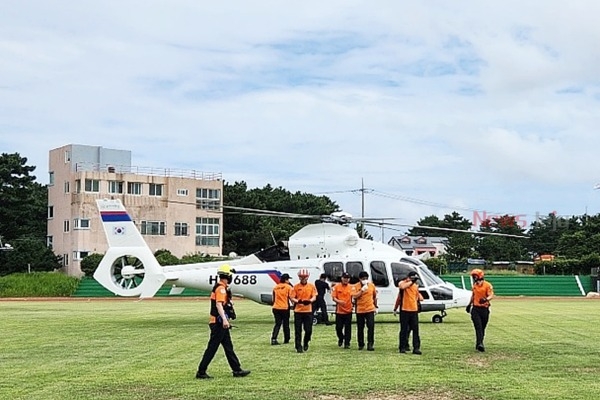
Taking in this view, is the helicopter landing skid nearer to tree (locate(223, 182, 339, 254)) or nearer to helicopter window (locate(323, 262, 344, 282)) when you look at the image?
helicopter window (locate(323, 262, 344, 282))

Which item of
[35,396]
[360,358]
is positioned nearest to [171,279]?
[360,358]

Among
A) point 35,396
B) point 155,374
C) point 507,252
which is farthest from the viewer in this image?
point 507,252

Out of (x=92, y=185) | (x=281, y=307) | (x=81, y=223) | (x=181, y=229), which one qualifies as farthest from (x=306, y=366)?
(x=181, y=229)

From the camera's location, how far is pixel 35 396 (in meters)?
11.7

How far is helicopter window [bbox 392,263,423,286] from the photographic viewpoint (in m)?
25.3

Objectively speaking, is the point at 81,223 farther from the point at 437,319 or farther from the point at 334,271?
the point at 437,319

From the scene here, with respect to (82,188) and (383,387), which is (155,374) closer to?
(383,387)

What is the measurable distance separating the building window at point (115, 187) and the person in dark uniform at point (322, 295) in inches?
2055

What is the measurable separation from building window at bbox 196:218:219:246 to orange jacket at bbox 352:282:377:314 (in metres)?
62.4

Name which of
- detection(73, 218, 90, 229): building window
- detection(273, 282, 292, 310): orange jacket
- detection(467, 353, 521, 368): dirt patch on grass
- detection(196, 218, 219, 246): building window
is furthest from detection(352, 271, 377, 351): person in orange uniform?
detection(196, 218, 219, 246): building window

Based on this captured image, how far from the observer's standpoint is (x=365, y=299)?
59.4 feet

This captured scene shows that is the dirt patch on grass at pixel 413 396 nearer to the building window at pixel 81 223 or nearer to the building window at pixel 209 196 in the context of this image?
the building window at pixel 81 223

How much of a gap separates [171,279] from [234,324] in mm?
2554

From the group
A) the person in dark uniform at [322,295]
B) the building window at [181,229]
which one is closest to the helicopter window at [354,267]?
the person in dark uniform at [322,295]
